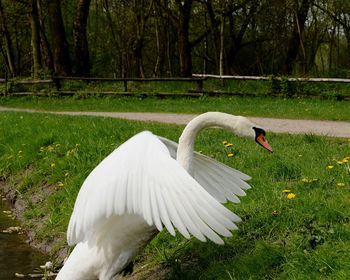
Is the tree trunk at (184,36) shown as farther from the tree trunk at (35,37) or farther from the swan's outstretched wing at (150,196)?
the swan's outstretched wing at (150,196)

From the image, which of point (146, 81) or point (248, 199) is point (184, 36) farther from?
point (248, 199)

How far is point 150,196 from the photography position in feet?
9.46

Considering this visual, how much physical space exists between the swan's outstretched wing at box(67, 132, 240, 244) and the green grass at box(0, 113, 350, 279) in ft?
3.07

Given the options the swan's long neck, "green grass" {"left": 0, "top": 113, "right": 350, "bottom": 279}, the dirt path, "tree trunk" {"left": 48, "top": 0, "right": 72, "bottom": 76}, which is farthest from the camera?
"tree trunk" {"left": 48, "top": 0, "right": 72, "bottom": 76}

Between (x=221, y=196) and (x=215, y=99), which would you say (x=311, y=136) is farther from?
(x=215, y=99)

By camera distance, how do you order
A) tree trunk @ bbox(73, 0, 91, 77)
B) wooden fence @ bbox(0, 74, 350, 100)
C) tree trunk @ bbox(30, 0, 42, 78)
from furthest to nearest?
tree trunk @ bbox(73, 0, 91, 77)
tree trunk @ bbox(30, 0, 42, 78)
wooden fence @ bbox(0, 74, 350, 100)

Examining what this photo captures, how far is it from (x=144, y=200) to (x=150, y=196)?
4cm

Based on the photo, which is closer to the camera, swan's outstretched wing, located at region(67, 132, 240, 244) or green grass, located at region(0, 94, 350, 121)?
swan's outstretched wing, located at region(67, 132, 240, 244)

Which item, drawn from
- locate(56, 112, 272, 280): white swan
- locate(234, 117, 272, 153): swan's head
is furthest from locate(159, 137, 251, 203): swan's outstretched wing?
locate(234, 117, 272, 153): swan's head

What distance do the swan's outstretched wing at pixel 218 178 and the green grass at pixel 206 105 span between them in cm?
910

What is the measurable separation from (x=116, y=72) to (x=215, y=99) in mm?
22726

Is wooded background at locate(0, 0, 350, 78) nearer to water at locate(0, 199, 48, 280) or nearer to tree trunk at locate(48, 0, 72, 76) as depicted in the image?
tree trunk at locate(48, 0, 72, 76)

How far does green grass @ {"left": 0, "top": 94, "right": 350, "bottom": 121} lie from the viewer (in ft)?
45.3

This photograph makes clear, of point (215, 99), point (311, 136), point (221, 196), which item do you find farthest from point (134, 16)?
point (221, 196)
